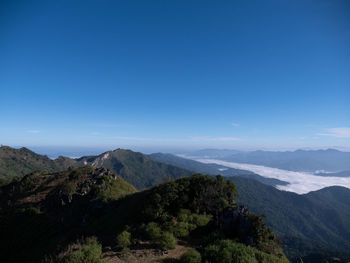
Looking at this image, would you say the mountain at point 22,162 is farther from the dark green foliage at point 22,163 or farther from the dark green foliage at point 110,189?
the dark green foliage at point 110,189

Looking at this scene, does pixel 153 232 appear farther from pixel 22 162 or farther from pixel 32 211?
pixel 22 162

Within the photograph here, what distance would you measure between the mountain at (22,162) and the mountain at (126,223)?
145 m

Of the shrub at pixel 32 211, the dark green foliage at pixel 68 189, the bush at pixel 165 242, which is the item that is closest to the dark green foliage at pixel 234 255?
the bush at pixel 165 242

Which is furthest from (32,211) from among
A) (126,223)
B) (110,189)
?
(126,223)

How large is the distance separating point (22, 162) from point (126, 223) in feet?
666

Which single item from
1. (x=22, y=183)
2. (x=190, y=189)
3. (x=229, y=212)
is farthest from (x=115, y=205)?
(x=22, y=183)

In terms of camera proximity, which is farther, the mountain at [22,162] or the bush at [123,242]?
the mountain at [22,162]

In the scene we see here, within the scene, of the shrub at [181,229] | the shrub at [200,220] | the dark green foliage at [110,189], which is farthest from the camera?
the dark green foliage at [110,189]

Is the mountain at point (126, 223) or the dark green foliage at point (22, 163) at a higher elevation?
the mountain at point (126, 223)

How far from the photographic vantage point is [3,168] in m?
133

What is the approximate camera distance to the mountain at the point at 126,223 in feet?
33.9

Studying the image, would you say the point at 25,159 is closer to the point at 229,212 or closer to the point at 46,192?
the point at 46,192

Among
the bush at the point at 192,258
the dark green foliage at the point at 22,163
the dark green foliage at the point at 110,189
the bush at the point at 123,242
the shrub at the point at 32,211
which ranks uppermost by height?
the bush at the point at 192,258

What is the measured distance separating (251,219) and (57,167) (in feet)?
704
